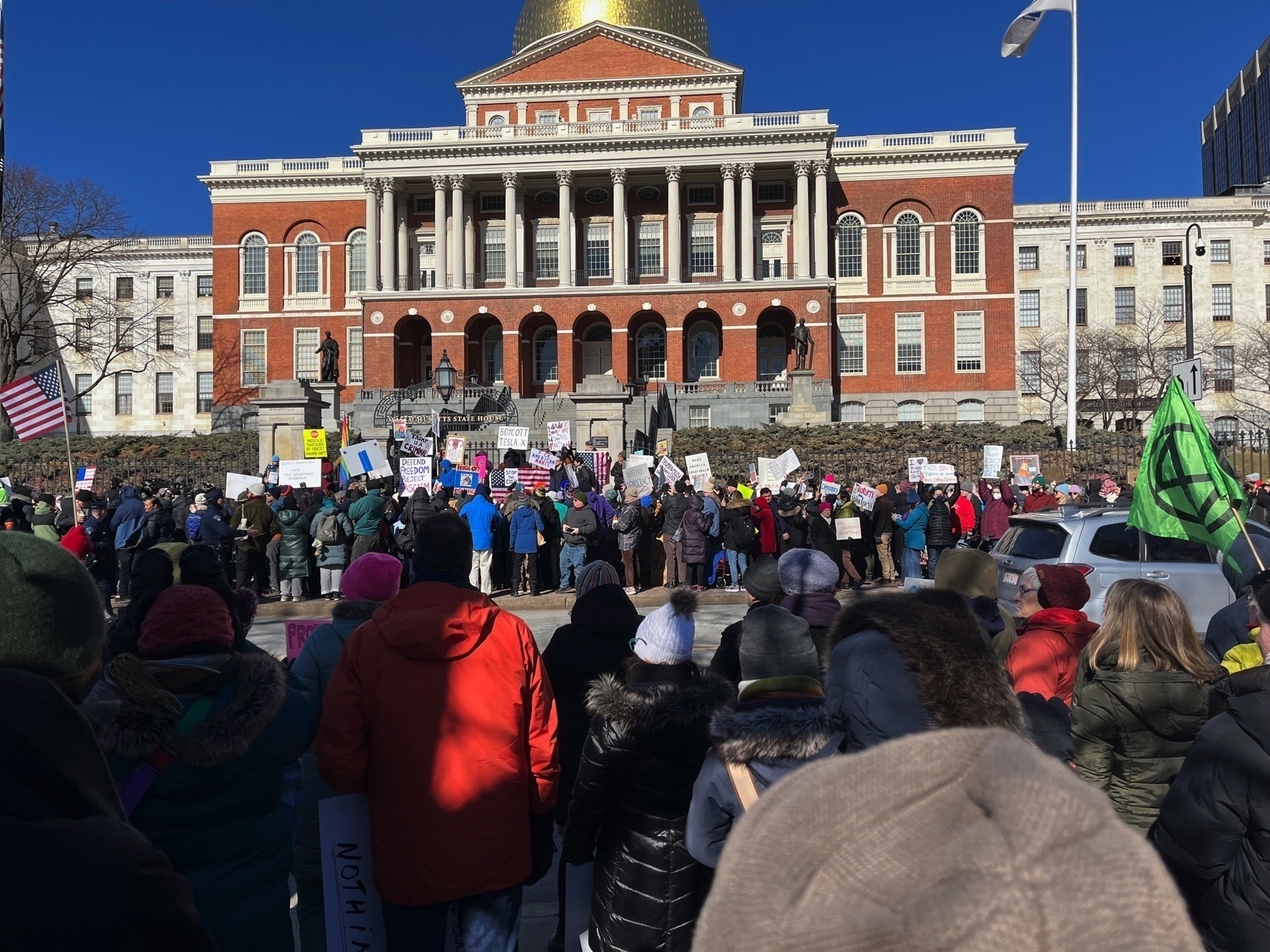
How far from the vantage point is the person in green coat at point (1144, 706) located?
3865 mm

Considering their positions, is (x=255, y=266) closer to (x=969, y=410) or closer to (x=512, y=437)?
(x=512, y=437)

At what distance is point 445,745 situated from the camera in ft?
11.1

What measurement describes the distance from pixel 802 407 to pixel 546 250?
2049cm

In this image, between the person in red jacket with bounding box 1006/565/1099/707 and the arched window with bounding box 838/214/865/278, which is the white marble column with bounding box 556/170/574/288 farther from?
the person in red jacket with bounding box 1006/565/1099/707

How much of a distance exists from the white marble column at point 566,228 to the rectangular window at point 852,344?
14971 millimetres

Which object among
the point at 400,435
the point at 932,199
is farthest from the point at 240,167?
the point at 932,199

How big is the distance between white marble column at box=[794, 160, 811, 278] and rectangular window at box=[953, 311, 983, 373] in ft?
30.0

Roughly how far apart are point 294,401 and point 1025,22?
76.3 ft

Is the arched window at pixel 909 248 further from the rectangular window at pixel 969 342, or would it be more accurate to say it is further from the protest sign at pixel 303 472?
the protest sign at pixel 303 472

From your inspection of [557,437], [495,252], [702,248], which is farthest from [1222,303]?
[557,437]

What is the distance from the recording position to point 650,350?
50.8 meters

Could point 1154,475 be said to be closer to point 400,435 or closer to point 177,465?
point 400,435

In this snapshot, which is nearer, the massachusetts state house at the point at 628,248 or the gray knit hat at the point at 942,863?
the gray knit hat at the point at 942,863

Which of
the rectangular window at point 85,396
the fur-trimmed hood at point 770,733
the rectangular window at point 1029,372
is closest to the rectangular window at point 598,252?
the rectangular window at point 1029,372
